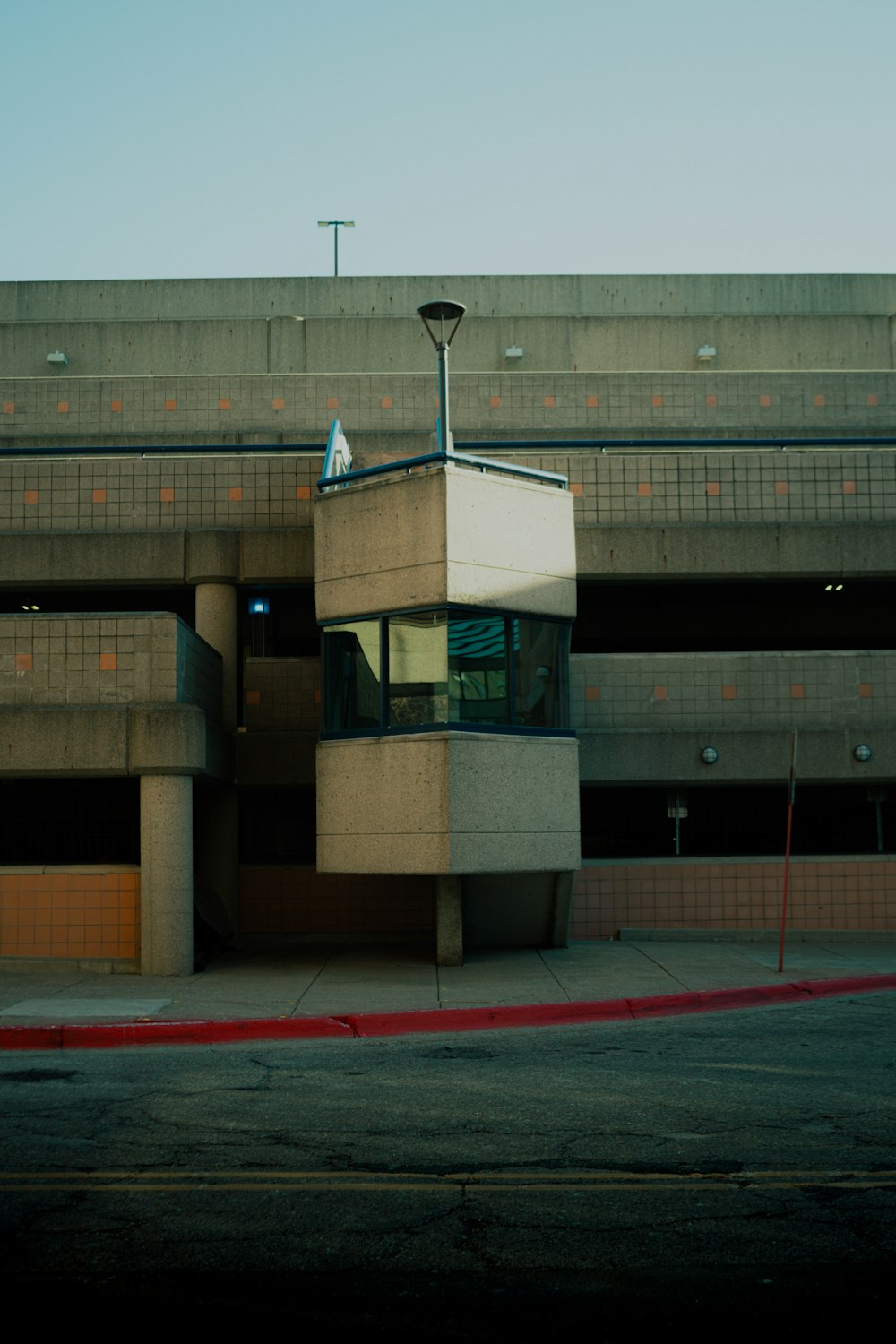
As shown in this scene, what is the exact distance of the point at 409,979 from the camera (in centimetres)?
1570

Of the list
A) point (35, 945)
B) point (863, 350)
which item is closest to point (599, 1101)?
point (35, 945)

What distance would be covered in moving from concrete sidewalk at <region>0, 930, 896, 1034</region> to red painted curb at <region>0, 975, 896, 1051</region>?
140 mm

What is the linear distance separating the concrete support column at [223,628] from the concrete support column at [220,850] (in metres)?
1.10

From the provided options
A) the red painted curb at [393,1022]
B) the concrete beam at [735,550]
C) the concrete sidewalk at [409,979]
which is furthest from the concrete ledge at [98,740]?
the concrete beam at [735,550]

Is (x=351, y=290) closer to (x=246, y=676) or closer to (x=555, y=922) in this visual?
(x=246, y=676)

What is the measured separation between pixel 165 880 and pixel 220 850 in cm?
361

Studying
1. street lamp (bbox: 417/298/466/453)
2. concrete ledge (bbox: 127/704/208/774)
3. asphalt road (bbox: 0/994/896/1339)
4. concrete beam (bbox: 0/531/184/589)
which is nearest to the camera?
asphalt road (bbox: 0/994/896/1339)

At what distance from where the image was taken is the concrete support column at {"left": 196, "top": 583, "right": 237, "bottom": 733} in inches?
789

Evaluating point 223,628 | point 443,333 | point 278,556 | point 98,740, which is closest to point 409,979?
point 98,740

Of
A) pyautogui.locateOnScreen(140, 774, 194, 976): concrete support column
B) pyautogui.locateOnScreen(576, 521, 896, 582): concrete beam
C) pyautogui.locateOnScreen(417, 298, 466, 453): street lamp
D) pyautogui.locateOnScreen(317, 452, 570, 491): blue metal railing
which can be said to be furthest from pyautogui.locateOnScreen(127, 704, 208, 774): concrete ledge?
pyautogui.locateOnScreen(576, 521, 896, 582): concrete beam

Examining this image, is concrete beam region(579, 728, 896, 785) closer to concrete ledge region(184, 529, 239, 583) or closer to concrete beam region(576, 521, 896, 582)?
concrete beam region(576, 521, 896, 582)

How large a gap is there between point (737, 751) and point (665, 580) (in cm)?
281

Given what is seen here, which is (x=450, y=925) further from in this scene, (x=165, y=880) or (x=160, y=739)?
(x=160, y=739)

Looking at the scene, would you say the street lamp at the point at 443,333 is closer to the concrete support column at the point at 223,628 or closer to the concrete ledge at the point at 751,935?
the concrete support column at the point at 223,628
